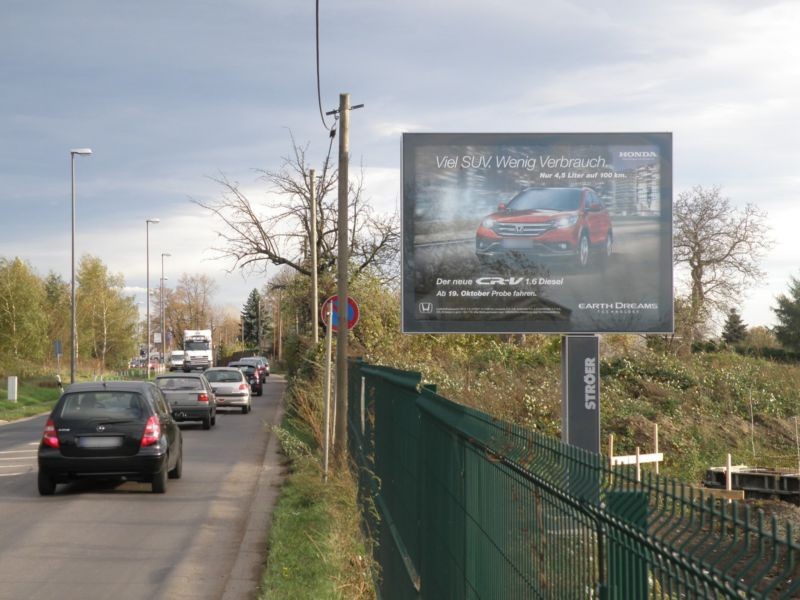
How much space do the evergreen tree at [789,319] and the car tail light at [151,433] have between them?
5159 centimetres

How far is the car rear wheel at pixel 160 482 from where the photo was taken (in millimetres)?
13596

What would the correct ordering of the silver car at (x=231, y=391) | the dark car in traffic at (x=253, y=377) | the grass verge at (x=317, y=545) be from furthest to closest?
the dark car in traffic at (x=253, y=377) → the silver car at (x=231, y=391) → the grass verge at (x=317, y=545)

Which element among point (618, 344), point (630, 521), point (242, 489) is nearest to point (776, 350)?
point (618, 344)

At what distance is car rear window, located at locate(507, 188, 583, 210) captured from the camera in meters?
17.2

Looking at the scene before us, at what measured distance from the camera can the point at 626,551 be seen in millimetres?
2004

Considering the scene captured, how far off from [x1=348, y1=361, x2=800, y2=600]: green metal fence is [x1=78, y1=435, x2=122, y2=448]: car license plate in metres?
7.86

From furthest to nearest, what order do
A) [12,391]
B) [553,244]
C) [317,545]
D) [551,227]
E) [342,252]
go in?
[12,391] < [553,244] < [551,227] < [342,252] < [317,545]

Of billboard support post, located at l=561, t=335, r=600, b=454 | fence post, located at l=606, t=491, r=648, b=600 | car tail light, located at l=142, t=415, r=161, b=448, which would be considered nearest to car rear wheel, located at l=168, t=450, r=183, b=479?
car tail light, located at l=142, t=415, r=161, b=448

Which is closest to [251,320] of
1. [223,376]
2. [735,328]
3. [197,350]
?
[197,350]

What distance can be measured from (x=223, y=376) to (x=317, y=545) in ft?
81.3

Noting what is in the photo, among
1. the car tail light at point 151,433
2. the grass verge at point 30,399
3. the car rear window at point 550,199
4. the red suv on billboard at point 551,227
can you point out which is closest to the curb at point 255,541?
the car tail light at point 151,433

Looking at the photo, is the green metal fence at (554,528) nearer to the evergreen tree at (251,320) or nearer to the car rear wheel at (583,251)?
the car rear wheel at (583,251)

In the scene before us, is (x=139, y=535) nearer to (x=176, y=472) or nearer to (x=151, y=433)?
(x=151, y=433)

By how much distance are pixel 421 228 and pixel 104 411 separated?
6.49 metres
